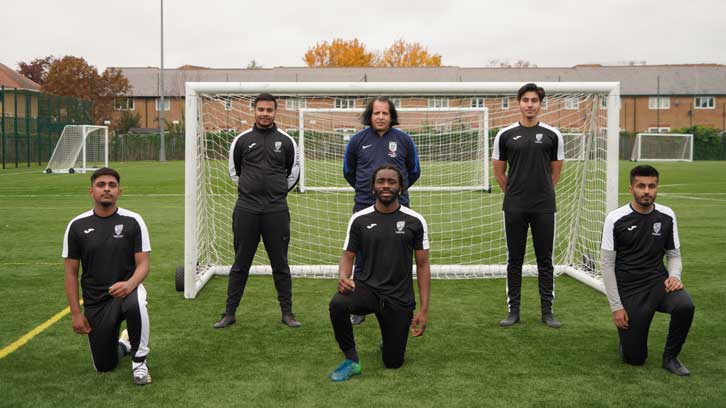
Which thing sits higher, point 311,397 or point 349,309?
point 349,309

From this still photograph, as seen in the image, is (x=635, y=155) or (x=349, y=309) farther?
(x=635, y=155)

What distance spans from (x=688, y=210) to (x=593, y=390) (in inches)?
474

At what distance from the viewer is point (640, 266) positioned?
5.23m

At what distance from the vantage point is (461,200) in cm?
1789

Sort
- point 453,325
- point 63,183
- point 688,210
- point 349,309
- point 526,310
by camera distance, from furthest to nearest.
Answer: point 63,183 → point 688,210 → point 526,310 → point 453,325 → point 349,309

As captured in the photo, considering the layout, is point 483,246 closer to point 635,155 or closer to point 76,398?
point 76,398

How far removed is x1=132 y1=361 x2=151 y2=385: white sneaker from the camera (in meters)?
4.78

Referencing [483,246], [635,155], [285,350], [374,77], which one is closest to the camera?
[285,350]

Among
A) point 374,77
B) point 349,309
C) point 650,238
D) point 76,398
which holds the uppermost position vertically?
point 374,77

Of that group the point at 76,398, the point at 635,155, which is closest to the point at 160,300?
the point at 76,398

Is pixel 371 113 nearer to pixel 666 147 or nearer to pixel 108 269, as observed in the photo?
pixel 108 269

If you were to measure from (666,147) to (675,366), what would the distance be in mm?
49897

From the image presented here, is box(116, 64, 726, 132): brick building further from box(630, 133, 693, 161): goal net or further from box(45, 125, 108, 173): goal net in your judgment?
box(45, 125, 108, 173): goal net

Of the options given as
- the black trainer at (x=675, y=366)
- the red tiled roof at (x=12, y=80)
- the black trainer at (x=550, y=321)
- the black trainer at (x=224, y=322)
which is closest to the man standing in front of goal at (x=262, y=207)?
the black trainer at (x=224, y=322)
